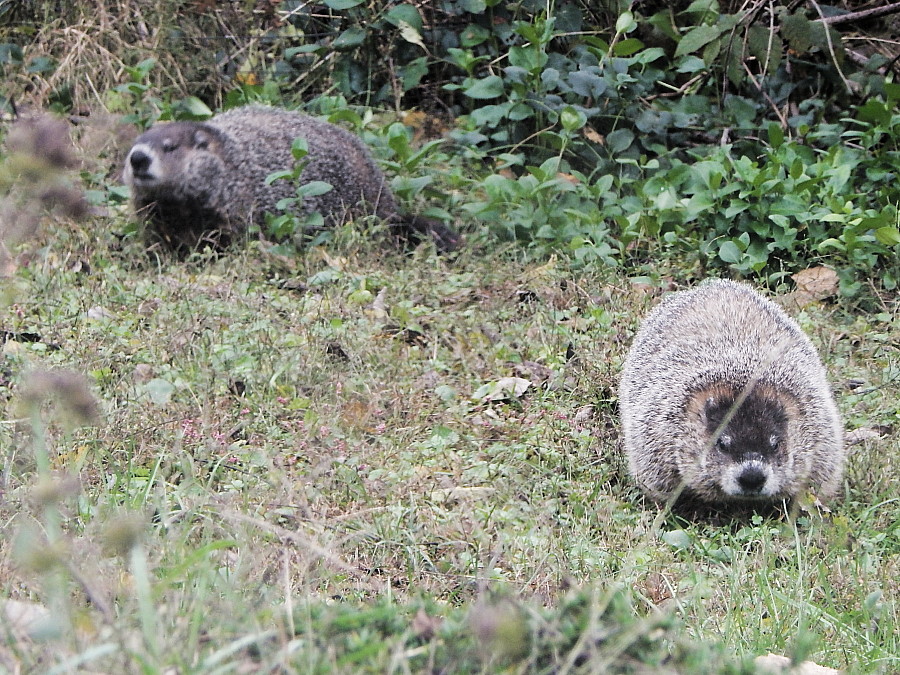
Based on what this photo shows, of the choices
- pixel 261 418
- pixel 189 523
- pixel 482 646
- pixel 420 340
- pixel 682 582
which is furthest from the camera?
pixel 420 340

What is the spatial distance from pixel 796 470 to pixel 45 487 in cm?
330

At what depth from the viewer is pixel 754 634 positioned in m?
3.19

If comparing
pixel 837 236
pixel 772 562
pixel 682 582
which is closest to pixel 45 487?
pixel 682 582

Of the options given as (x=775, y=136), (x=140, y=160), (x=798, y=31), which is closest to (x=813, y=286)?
(x=775, y=136)

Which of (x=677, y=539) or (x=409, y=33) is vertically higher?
(x=409, y=33)

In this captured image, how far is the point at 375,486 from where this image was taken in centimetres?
423

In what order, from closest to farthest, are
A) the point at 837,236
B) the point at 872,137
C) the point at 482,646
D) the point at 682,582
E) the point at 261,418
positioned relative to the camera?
the point at 482,646 < the point at 682,582 < the point at 261,418 < the point at 837,236 < the point at 872,137

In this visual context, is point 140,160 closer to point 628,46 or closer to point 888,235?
point 628,46

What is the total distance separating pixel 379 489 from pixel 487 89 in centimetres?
425

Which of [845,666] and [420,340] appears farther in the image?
[420,340]

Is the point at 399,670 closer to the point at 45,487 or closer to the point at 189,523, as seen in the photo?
the point at 45,487

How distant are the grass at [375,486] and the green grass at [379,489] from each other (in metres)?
0.01

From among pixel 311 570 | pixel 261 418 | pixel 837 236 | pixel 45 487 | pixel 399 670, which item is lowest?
pixel 837 236

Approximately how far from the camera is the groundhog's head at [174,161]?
289 inches
